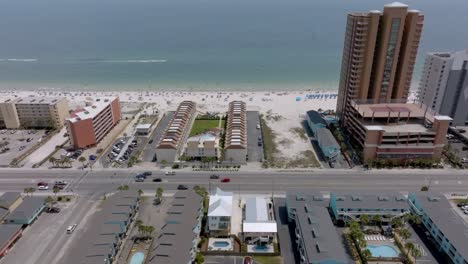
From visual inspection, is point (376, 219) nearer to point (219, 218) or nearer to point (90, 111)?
point (219, 218)

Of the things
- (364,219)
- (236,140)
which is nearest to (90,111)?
(236,140)

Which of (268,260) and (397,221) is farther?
(397,221)

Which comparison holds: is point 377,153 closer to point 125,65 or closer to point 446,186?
point 446,186

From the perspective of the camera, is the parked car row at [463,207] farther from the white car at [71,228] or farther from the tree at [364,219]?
the white car at [71,228]

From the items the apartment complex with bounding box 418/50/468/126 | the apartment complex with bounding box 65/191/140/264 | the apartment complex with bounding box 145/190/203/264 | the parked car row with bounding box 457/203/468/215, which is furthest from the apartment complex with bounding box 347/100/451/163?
the apartment complex with bounding box 65/191/140/264

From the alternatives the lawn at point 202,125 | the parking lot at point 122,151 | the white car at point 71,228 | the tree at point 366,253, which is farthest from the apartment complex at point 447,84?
the white car at point 71,228

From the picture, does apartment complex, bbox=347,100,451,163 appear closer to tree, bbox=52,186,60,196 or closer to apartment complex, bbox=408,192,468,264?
apartment complex, bbox=408,192,468,264
